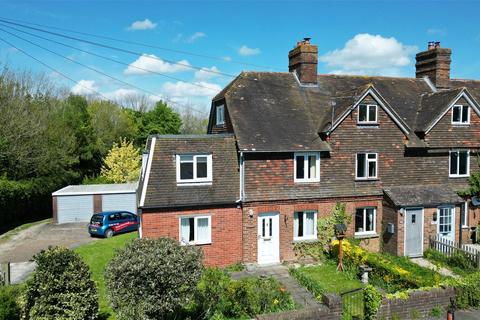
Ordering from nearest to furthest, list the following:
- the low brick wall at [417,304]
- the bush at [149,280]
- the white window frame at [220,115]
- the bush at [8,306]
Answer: the bush at [149,280]
the bush at [8,306]
the low brick wall at [417,304]
the white window frame at [220,115]

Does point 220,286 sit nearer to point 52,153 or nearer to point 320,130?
point 320,130

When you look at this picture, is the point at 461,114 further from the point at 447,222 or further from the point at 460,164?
the point at 447,222

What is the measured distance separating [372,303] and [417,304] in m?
1.91

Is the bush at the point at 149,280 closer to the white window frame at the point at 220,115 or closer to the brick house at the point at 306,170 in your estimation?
the brick house at the point at 306,170

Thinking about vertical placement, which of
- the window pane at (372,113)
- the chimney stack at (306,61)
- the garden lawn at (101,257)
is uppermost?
the chimney stack at (306,61)

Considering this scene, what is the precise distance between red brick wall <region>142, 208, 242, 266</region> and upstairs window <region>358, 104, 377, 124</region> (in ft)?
27.2

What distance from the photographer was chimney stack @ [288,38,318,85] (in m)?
25.1

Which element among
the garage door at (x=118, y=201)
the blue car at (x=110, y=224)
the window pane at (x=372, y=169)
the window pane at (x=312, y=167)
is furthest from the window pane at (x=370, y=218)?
the garage door at (x=118, y=201)

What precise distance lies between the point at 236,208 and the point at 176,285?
30.1ft

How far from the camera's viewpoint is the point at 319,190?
69.9ft

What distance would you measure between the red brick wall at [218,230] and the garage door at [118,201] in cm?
1764

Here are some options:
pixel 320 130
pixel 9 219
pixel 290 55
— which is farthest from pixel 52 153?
pixel 320 130

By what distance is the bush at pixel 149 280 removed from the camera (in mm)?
11219

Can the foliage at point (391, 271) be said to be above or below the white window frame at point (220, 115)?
below
